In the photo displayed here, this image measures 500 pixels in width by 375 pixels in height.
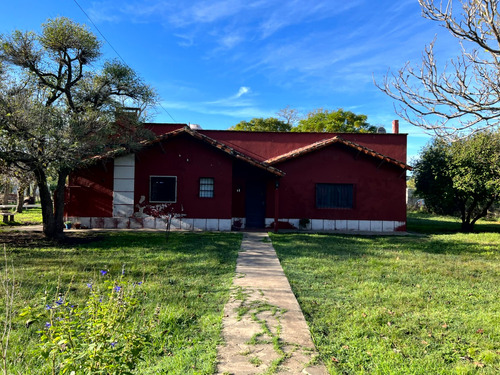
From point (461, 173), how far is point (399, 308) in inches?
532

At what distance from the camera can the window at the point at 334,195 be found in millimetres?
15203

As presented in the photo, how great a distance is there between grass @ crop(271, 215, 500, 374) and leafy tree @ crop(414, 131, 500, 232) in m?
6.48

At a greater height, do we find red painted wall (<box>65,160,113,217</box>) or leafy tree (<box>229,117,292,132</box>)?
leafy tree (<box>229,117,292,132</box>)

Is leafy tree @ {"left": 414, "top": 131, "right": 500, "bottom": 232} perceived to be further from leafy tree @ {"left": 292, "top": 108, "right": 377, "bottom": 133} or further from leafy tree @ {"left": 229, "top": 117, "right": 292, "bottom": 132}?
leafy tree @ {"left": 229, "top": 117, "right": 292, "bottom": 132}

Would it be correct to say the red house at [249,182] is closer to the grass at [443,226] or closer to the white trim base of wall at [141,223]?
the white trim base of wall at [141,223]

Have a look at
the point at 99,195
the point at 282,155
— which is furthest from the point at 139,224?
the point at 282,155

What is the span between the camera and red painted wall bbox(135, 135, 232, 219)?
1391 cm

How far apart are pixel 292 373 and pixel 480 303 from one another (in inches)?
157

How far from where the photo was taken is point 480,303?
202 inches

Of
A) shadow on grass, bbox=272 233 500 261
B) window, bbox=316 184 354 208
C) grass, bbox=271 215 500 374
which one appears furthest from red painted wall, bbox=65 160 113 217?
window, bbox=316 184 354 208

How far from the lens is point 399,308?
15.9 feet

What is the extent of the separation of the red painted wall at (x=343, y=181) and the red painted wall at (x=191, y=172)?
254 centimetres

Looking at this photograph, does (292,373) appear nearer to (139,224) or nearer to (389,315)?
(389,315)

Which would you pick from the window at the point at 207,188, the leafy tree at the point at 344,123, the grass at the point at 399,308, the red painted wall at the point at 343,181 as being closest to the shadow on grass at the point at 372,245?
the grass at the point at 399,308
